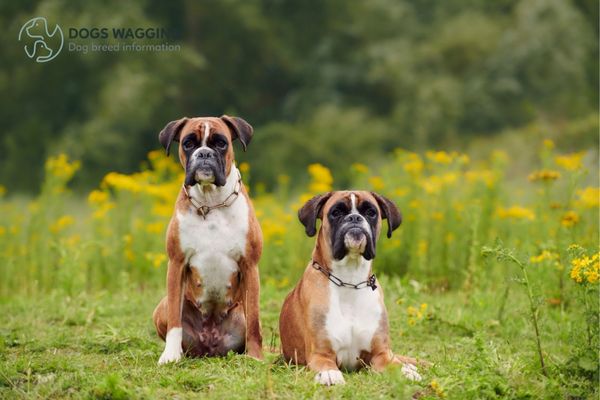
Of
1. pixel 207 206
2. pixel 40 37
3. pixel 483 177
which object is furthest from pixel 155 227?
pixel 40 37

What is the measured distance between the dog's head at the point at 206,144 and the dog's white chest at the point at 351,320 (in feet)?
3.51

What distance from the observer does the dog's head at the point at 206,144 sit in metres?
5.62

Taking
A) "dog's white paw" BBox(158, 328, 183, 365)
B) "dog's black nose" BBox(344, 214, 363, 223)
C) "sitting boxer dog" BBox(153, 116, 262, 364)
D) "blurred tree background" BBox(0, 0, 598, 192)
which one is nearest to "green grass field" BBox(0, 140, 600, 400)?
"dog's white paw" BBox(158, 328, 183, 365)

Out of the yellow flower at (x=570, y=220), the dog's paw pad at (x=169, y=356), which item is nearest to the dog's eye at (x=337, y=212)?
the dog's paw pad at (x=169, y=356)

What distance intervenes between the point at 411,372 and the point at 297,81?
24.8 m

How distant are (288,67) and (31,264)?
66.3ft

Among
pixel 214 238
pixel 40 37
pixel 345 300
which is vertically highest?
pixel 40 37

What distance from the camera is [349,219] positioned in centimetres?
535

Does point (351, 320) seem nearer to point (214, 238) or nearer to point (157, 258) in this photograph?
point (214, 238)

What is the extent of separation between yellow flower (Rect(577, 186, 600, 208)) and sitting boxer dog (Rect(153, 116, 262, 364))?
3937 millimetres

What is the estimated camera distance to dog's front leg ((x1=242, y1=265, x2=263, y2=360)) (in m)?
5.88

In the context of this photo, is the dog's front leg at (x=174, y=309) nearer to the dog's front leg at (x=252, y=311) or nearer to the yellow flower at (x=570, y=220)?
the dog's front leg at (x=252, y=311)

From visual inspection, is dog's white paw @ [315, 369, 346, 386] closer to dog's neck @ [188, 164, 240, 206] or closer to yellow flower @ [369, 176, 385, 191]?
dog's neck @ [188, 164, 240, 206]

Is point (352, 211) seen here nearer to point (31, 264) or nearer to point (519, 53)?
point (31, 264)
